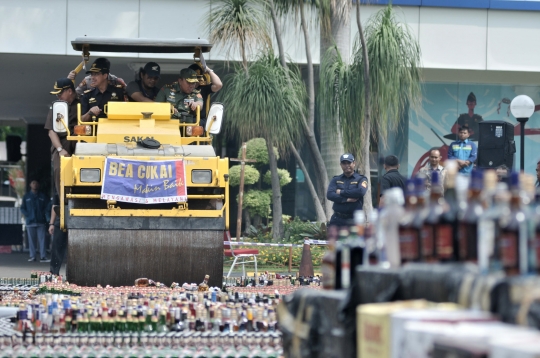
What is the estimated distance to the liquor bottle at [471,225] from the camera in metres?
4.36

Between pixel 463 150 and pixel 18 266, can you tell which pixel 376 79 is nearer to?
pixel 463 150

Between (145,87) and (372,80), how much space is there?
7.05 metres

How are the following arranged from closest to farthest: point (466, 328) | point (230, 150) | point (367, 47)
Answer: point (466, 328)
point (367, 47)
point (230, 150)

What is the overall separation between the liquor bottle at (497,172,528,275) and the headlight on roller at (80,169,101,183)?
8.90 m

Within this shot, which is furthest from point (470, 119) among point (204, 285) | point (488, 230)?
point (488, 230)

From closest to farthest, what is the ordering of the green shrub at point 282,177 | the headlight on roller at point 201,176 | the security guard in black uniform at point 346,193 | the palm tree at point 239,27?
1. the headlight on roller at point 201,176
2. the security guard in black uniform at point 346,193
3. the palm tree at point 239,27
4. the green shrub at point 282,177

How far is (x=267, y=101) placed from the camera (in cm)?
2097

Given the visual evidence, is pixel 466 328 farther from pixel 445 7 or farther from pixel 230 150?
pixel 230 150

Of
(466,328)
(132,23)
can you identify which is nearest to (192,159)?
(466,328)

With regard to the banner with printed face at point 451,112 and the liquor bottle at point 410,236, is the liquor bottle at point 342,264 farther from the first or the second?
the banner with printed face at point 451,112

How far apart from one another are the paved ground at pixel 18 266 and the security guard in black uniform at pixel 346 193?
16.5 ft

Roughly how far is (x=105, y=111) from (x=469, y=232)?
10.1 metres

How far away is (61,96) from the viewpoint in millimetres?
14312

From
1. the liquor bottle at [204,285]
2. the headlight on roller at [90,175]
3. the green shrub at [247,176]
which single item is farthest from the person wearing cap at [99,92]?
the green shrub at [247,176]
